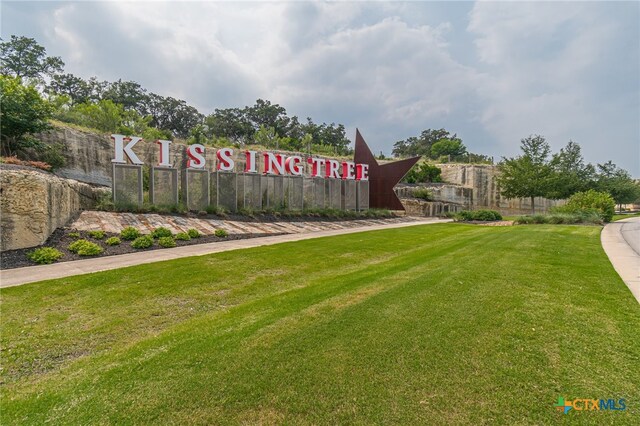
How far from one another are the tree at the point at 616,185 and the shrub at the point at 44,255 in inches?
1992

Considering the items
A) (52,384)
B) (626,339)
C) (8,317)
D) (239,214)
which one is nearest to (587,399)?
(626,339)

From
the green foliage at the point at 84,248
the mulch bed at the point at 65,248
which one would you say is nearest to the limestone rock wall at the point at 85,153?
the mulch bed at the point at 65,248

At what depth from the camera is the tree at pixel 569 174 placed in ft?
110

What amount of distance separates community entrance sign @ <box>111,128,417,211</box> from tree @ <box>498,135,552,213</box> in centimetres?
1603

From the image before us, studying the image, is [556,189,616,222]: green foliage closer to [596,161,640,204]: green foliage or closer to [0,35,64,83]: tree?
[596,161,640,204]: green foliage

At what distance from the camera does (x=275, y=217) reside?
19.1 metres

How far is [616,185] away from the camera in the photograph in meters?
38.5

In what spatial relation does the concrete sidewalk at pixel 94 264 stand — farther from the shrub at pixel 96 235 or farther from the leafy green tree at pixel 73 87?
the leafy green tree at pixel 73 87

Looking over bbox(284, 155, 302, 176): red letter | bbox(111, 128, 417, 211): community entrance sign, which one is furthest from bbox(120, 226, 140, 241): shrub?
bbox(284, 155, 302, 176): red letter

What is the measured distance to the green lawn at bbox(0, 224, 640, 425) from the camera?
2.37 meters

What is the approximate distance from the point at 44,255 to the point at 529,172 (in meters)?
38.6

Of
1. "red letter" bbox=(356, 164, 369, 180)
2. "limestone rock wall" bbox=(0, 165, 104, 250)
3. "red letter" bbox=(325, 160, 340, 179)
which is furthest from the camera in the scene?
"red letter" bbox=(356, 164, 369, 180)

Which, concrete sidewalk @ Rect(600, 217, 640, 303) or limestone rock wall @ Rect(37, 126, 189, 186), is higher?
limestone rock wall @ Rect(37, 126, 189, 186)

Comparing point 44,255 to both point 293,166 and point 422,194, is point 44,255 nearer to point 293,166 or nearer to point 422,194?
point 293,166
